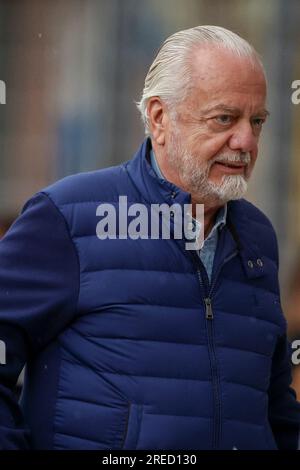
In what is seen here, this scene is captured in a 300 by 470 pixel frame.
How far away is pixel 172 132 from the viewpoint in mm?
3125

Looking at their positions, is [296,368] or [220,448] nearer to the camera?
[220,448]

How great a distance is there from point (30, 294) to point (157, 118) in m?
0.71

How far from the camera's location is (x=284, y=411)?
339 centimetres

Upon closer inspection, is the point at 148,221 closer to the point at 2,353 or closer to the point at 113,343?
the point at 113,343

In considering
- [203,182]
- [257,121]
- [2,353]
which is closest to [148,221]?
[203,182]

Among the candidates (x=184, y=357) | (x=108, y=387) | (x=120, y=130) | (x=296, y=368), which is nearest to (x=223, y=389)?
(x=184, y=357)

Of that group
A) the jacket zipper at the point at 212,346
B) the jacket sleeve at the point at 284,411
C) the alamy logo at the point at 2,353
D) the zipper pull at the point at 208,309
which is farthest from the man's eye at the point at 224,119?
the alamy logo at the point at 2,353

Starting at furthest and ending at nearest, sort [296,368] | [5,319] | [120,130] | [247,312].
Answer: [120,130]
[296,368]
[247,312]
[5,319]

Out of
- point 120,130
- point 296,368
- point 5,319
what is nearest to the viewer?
point 5,319

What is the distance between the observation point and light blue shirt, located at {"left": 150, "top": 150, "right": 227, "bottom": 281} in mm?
3057

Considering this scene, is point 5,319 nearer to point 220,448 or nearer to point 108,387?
point 108,387

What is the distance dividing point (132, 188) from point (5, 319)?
1.78 ft

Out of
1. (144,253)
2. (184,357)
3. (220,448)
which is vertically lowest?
(220,448)

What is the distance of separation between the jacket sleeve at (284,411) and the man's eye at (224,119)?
0.76 metres
